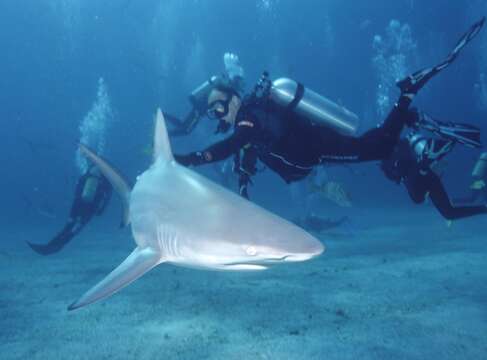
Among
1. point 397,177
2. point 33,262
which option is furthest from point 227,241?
point 33,262

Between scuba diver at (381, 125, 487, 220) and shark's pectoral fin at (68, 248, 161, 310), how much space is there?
16.2 ft

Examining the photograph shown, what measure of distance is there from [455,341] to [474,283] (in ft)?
8.72

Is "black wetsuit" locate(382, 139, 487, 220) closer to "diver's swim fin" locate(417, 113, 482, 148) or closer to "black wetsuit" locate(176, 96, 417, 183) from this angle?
"diver's swim fin" locate(417, 113, 482, 148)

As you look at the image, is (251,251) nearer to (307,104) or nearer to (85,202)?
(307,104)

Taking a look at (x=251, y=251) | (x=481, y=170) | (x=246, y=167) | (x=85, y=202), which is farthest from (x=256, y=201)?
(x=251, y=251)

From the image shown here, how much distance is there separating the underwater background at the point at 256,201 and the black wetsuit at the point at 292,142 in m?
1.44

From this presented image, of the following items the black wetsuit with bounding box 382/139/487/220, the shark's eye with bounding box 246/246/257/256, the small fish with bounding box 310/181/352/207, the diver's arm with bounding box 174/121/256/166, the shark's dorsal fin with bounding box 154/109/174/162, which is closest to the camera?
the shark's eye with bounding box 246/246/257/256

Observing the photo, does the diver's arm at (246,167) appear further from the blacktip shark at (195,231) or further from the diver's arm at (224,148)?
the blacktip shark at (195,231)

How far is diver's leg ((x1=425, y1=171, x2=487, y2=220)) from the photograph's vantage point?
264 inches

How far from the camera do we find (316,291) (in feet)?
19.8

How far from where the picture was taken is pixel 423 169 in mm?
6598

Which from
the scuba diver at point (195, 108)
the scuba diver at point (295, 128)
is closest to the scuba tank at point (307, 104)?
the scuba diver at point (295, 128)

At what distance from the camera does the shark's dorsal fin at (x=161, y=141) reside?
3766 millimetres

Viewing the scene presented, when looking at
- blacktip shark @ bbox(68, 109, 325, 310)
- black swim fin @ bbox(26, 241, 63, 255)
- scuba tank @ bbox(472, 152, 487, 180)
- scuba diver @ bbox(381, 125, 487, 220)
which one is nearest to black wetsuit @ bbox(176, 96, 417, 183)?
scuba diver @ bbox(381, 125, 487, 220)
